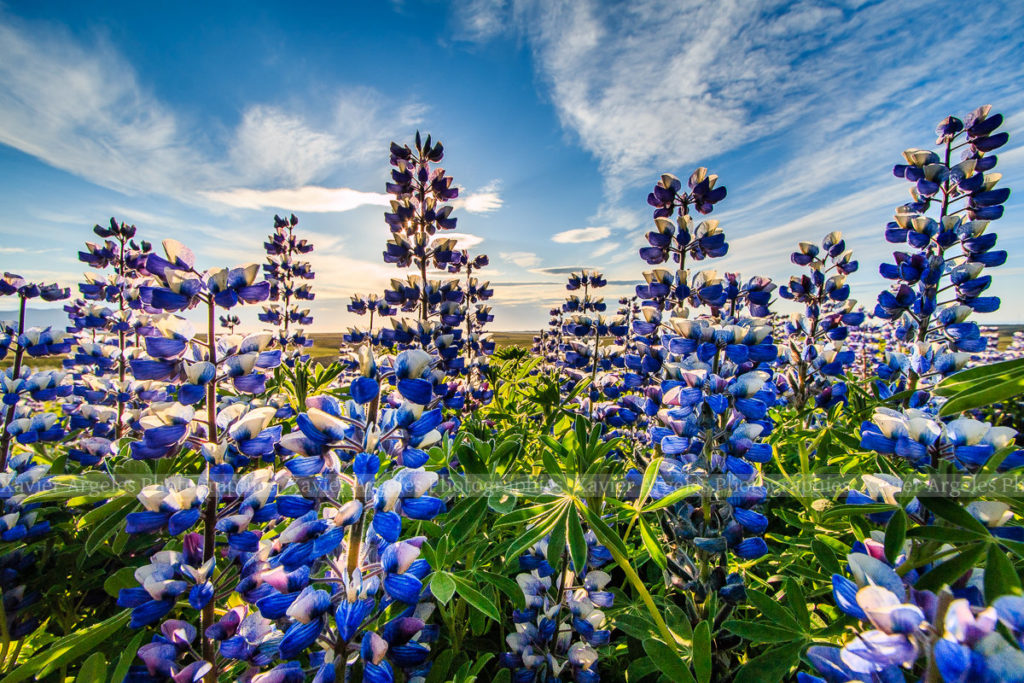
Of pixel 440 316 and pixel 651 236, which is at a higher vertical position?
pixel 651 236

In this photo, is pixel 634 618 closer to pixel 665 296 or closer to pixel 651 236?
pixel 665 296

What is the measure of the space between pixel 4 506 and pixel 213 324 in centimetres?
151

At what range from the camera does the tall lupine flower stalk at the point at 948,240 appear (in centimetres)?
270

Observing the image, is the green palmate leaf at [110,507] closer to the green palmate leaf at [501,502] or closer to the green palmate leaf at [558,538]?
the green palmate leaf at [501,502]

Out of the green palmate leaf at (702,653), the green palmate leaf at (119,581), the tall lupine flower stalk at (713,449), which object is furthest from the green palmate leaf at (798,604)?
the green palmate leaf at (119,581)

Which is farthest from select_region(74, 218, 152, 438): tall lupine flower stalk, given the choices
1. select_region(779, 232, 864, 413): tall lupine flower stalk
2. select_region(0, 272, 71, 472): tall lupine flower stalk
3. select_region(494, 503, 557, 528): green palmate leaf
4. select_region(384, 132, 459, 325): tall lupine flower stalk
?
select_region(779, 232, 864, 413): tall lupine flower stalk

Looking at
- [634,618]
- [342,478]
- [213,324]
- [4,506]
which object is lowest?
[634,618]

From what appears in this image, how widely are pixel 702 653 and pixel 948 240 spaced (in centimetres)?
326

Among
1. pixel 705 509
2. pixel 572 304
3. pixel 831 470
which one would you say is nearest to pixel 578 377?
pixel 572 304

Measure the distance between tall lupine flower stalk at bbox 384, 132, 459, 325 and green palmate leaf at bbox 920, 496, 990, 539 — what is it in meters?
2.92

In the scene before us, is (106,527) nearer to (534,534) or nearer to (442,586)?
(442,586)

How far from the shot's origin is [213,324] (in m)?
1.18

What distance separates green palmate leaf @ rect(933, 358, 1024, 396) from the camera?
30.3 inches

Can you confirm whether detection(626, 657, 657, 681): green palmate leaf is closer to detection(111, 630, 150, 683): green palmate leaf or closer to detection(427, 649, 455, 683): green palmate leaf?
detection(427, 649, 455, 683): green palmate leaf
